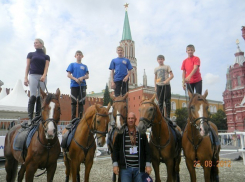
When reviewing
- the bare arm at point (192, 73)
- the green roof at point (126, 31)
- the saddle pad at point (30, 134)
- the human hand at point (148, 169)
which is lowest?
the human hand at point (148, 169)

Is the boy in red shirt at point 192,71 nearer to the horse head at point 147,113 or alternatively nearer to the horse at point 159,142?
the horse at point 159,142

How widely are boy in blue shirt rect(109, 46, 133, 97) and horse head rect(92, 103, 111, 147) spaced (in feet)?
5.59

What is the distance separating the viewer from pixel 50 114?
4.07 meters

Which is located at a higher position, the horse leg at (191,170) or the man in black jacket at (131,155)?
the man in black jacket at (131,155)

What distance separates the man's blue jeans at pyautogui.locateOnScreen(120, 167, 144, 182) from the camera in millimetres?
4194

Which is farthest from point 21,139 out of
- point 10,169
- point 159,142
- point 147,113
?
point 159,142

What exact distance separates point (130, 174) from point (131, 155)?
1.18ft

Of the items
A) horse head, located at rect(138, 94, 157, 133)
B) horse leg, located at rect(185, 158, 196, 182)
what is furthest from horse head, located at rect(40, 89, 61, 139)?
horse leg, located at rect(185, 158, 196, 182)

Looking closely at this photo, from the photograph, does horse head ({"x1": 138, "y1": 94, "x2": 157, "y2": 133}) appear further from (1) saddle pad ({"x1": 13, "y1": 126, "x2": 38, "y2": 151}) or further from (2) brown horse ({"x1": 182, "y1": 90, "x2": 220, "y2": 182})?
(1) saddle pad ({"x1": 13, "y1": 126, "x2": 38, "y2": 151})

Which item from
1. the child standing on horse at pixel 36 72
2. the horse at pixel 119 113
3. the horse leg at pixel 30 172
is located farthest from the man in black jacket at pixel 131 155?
the child standing on horse at pixel 36 72

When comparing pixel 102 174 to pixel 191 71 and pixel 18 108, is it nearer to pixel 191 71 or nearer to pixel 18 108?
pixel 191 71

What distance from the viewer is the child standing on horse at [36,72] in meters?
5.43

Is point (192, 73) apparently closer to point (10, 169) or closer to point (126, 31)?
point (10, 169)

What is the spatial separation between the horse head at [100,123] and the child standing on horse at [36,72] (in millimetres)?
1573
